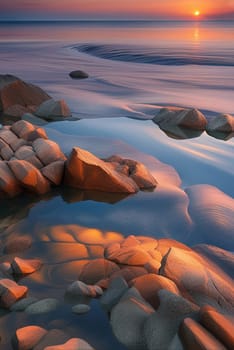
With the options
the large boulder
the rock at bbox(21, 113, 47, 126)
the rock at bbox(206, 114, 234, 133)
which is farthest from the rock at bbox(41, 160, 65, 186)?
the large boulder

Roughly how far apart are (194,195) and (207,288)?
1.88 meters

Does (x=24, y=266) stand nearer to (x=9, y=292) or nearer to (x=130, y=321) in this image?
(x=9, y=292)

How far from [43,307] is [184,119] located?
5917 mm

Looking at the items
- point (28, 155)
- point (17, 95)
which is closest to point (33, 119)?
point (17, 95)

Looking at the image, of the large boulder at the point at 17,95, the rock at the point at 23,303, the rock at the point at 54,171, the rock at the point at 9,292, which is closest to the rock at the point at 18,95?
the large boulder at the point at 17,95

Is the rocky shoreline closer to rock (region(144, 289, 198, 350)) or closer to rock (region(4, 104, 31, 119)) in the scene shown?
rock (region(144, 289, 198, 350))

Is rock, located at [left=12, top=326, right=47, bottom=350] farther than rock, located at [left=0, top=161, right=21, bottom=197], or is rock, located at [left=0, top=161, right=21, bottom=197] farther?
rock, located at [left=0, top=161, right=21, bottom=197]

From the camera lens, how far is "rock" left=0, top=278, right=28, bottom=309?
104 inches

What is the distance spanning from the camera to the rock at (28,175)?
4379 millimetres

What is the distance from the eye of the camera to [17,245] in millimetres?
3406

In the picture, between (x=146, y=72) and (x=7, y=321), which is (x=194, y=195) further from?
(x=146, y=72)

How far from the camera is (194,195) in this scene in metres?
4.62

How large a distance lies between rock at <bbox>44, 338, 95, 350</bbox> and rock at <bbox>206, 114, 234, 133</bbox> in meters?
5.95

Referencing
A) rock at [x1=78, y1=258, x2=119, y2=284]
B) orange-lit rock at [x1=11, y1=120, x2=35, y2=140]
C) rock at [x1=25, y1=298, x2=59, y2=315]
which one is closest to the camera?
rock at [x1=25, y1=298, x2=59, y2=315]
